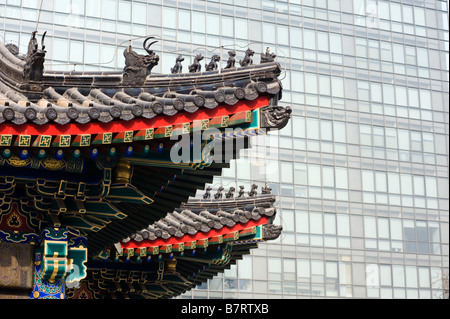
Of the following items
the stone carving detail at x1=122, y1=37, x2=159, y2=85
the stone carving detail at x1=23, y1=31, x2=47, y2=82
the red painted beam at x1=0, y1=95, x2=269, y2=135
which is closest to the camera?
the red painted beam at x1=0, y1=95, x2=269, y2=135

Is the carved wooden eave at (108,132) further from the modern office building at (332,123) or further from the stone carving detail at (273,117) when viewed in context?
the modern office building at (332,123)

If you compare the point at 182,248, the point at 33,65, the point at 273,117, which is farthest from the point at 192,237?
the point at 273,117

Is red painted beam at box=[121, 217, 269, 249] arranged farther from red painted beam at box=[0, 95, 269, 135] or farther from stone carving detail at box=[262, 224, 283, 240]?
red painted beam at box=[0, 95, 269, 135]

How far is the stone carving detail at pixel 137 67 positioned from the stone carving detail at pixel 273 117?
6.72ft

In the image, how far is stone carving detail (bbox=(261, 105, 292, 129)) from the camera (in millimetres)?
11695

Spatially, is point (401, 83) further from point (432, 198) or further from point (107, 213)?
point (107, 213)

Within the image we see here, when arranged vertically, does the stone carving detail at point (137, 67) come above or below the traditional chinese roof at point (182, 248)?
above

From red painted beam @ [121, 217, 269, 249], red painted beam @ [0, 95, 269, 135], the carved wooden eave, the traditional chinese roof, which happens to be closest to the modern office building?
the traditional chinese roof

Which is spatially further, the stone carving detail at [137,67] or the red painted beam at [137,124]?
the stone carving detail at [137,67]

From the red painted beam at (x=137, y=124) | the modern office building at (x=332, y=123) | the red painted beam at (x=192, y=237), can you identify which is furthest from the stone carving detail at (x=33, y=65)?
the modern office building at (x=332, y=123)

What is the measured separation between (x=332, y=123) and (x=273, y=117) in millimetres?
44566

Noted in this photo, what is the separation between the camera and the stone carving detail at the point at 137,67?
12797 mm

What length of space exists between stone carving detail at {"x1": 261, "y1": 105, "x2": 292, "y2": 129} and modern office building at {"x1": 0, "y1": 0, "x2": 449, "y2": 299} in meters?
38.0

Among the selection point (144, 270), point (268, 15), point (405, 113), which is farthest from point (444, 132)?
point (144, 270)
